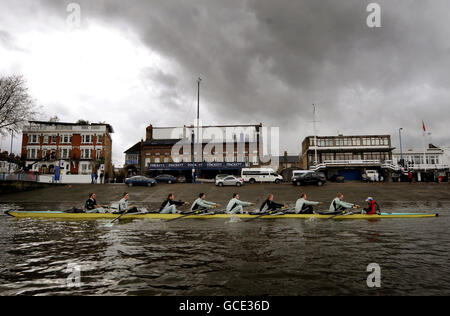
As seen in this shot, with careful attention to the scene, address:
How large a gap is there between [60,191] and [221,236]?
86.3ft

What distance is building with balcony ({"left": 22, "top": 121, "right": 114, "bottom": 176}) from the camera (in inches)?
1849

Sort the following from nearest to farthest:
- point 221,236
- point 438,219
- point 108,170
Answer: point 221,236
point 438,219
point 108,170

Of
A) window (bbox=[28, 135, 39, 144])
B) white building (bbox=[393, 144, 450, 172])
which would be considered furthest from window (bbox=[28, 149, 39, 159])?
white building (bbox=[393, 144, 450, 172])

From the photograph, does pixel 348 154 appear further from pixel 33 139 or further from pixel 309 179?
pixel 33 139

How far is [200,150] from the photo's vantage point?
53344 mm

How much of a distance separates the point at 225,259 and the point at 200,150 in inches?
1871

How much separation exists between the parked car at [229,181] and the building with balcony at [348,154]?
24.0 meters

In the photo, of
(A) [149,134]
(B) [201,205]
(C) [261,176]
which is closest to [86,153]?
(A) [149,134]

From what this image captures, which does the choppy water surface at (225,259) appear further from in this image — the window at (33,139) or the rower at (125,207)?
the window at (33,139)

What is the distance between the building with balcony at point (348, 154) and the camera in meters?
48.2
